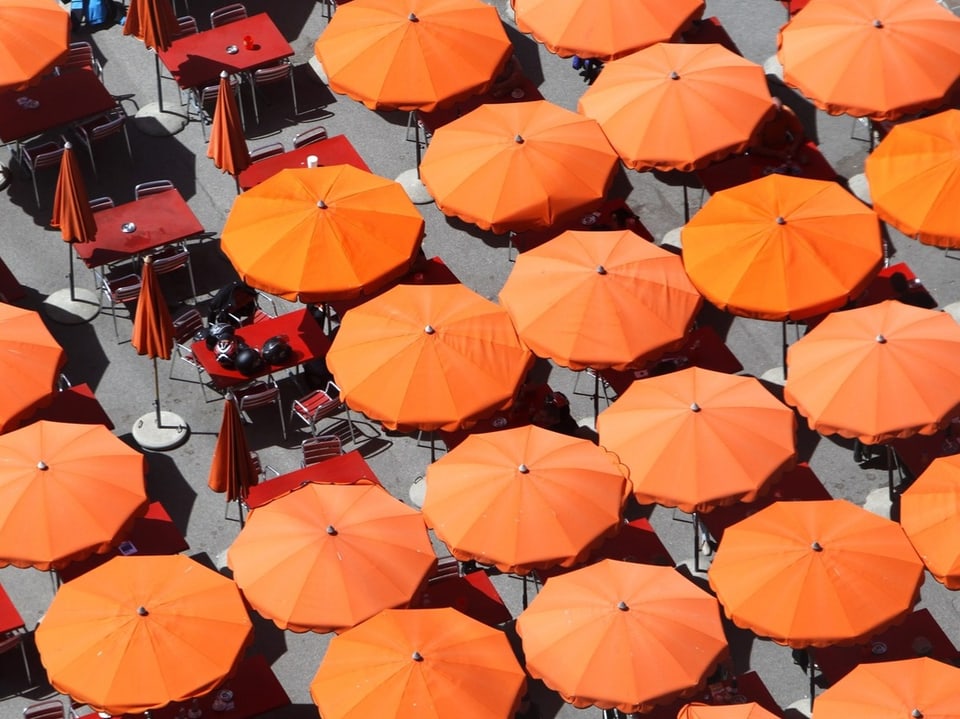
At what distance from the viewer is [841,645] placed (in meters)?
26.1

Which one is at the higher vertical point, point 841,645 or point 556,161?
point 556,161

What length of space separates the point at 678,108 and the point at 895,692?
10.6m

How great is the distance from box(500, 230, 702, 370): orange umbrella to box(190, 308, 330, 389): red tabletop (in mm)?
2995

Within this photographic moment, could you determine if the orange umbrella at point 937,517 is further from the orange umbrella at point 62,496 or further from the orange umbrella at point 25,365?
the orange umbrella at point 25,365

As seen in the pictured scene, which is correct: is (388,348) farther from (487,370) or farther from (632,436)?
(632,436)

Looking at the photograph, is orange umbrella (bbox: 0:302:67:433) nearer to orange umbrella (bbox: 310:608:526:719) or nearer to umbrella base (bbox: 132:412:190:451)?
umbrella base (bbox: 132:412:190:451)

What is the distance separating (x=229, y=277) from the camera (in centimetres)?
3269

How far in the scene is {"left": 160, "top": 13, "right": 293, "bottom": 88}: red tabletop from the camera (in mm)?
34094

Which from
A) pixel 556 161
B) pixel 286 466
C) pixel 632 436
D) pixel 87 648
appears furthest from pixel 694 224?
pixel 87 648

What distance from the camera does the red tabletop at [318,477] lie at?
28.5 metres

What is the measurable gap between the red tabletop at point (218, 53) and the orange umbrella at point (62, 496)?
8567mm

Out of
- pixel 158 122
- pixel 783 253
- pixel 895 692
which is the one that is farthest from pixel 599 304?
pixel 158 122

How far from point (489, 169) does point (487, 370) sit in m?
3.78

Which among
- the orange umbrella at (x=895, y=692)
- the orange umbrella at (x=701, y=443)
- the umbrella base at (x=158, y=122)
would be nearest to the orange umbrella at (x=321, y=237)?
the umbrella base at (x=158, y=122)
